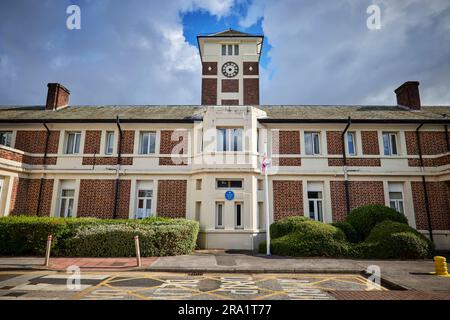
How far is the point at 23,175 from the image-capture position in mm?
14164

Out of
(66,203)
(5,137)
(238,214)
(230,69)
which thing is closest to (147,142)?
(66,203)

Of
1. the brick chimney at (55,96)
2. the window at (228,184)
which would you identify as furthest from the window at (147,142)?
the brick chimney at (55,96)

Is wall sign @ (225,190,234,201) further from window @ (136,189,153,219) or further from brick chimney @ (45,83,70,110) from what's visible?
brick chimney @ (45,83,70,110)

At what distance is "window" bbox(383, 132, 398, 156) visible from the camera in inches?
582

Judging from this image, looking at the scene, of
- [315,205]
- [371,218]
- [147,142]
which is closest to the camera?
[371,218]

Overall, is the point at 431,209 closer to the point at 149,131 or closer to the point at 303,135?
the point at 303,135

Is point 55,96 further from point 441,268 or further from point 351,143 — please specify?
point 441,268

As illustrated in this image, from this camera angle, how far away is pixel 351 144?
1491 cm

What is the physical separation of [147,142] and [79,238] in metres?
6.71

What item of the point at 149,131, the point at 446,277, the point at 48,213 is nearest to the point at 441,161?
the point at 446,277

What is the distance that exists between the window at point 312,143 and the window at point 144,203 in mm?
9839

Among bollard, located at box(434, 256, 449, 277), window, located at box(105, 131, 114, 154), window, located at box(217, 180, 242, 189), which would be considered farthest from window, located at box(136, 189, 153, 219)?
bollard, located at box(434, 256, 449, 277)

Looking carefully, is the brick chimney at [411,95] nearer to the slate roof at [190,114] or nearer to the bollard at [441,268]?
the slate roof at [190,114]

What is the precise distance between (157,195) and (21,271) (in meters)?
7.00
